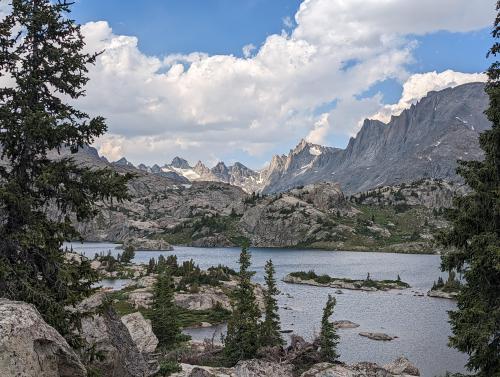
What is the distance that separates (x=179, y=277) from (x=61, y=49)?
351ft

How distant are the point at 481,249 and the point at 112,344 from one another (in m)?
19.9

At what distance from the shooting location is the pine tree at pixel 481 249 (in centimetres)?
2158

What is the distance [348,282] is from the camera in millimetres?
140500

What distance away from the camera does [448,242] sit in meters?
24.5

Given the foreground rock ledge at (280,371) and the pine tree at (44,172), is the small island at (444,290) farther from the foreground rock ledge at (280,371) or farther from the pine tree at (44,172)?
the pine tree at (44,172)

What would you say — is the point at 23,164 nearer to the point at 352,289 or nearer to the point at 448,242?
the point at 448,242

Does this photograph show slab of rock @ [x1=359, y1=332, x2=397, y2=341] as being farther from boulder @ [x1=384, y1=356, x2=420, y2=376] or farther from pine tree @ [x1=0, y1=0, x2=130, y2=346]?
pine tree @ [x1=0, y1=0, x2=130, y2=346]

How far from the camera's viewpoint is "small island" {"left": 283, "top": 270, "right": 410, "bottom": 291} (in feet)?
440

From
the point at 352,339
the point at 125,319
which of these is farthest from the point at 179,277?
the point at 125,319

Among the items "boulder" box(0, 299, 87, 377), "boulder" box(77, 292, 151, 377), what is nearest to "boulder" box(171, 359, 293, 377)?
"boulder" box(77, 292, 151, 377)

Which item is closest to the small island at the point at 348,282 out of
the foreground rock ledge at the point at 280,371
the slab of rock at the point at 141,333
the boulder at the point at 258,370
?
the slab of rock at the point at 141,333

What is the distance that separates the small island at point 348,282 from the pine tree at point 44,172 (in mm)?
122479

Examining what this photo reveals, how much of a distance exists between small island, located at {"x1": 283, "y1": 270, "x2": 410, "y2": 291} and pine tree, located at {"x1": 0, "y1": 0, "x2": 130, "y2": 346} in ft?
402

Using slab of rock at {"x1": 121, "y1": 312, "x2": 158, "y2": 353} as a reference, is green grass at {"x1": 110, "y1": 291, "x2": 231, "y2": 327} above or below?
below
